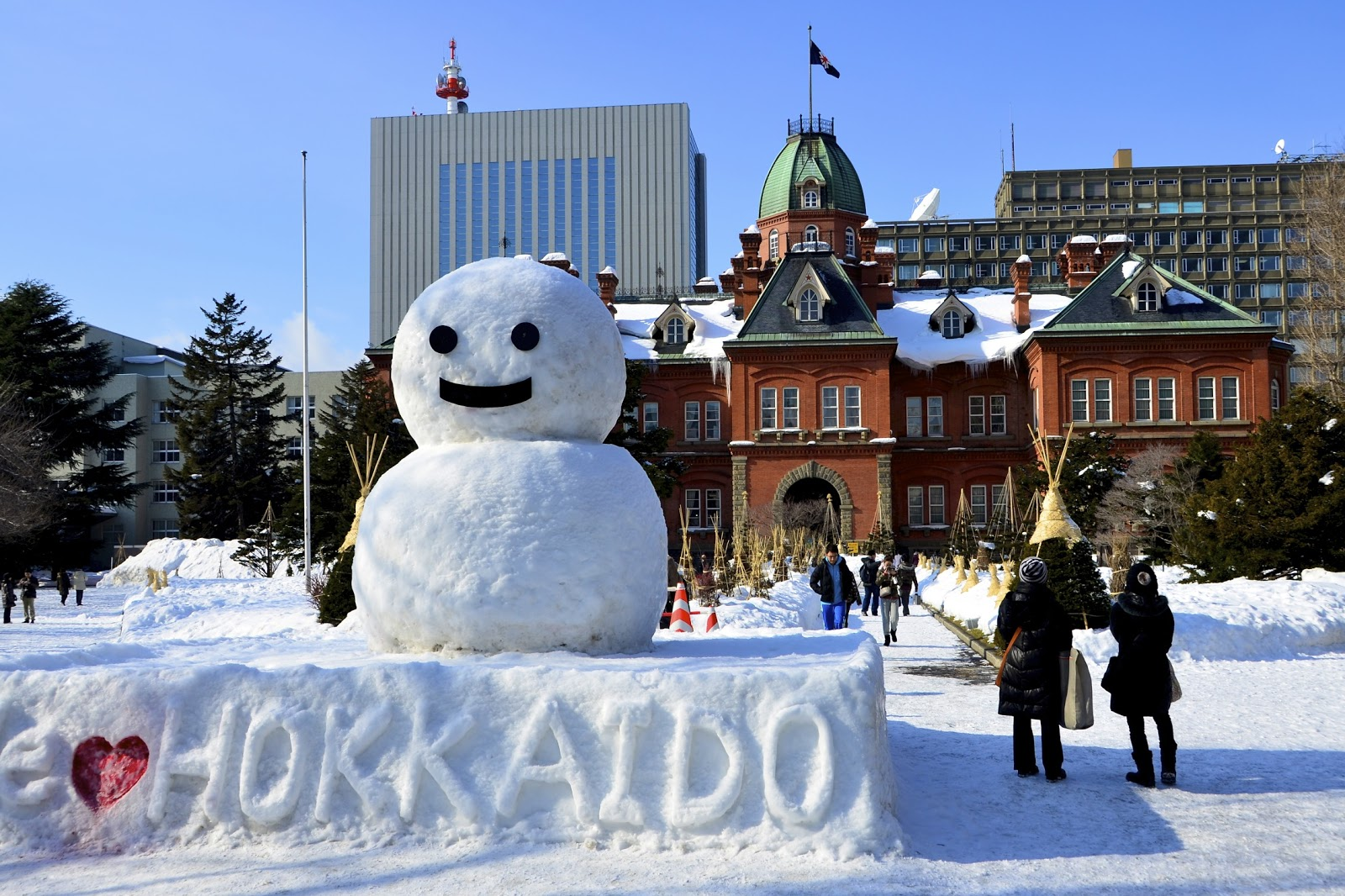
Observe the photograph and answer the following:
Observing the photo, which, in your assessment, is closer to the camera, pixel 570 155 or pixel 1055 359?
pixel 1055 359

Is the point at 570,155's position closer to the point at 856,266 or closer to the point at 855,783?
the point at 856,266

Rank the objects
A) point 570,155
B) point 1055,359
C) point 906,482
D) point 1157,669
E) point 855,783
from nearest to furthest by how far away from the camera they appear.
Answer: point 855,783, point 1157,669, point 1055,359, point 906,482, point 570,155

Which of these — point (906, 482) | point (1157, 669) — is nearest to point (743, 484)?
point (906, 482)

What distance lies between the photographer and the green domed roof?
53.1 metres

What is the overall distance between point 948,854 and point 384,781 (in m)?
2.90

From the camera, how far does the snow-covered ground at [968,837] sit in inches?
209

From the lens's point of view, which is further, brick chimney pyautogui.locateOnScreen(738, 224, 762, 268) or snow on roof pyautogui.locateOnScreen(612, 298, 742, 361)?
brick chimney pyautogui.locateOnScreen(738, 224, 762, 268)

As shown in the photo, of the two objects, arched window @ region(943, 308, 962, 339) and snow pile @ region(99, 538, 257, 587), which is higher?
arched window @ region(943, 308, 962, 339)

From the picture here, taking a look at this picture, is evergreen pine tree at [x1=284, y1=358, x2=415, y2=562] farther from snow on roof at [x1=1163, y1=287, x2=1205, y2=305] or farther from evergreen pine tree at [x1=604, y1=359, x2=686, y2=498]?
snow on roof at [x1=1163, y1=287, x2=1205, y2=305]

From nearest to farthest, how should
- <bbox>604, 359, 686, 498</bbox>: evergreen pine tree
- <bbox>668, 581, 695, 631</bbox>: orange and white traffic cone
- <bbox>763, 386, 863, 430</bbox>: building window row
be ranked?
1. <bbox>668, 581, 695, 631</bbox>: orange and white traffic cone
2. <bbox>604, 359, 686, 498</bbox>: evergreen pine tree
3. <bbox>763, 386, 863, 430</bbox>: building window row

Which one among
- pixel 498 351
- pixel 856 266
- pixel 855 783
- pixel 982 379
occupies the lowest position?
pixel 855 783

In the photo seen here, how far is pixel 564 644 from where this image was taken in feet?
22.2

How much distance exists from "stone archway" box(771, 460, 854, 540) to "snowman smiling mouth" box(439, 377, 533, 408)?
120 feet

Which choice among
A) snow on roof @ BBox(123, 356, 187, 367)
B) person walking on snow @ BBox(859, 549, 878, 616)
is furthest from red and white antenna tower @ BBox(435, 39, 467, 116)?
person walking on snow @ BBox(859, 549, 878, 616)
